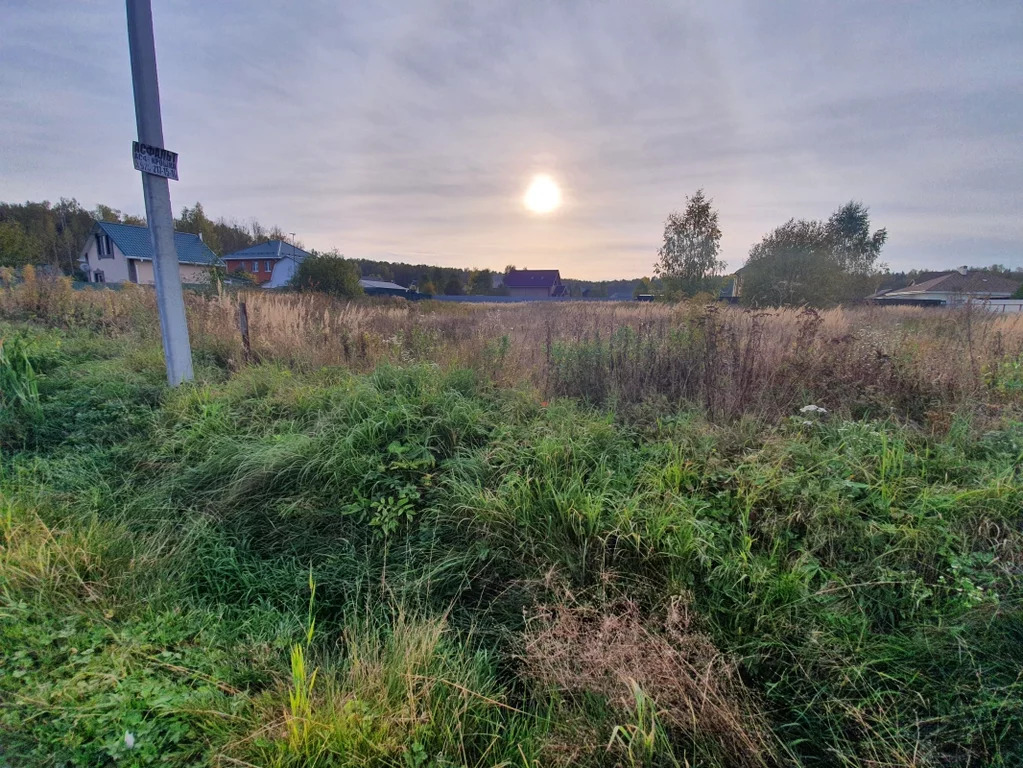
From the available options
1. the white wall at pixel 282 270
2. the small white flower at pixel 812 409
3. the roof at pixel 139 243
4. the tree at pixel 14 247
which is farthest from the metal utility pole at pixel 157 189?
the tree at pixel 14 247

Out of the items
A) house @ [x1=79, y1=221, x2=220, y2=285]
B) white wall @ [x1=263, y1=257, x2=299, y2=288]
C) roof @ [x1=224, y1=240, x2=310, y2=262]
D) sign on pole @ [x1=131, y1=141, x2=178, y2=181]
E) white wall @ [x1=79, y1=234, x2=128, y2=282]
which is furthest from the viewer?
roof @ [x1=224, y1=240, x2=310, y2=262]

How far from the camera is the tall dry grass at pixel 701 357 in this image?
3.86 metres

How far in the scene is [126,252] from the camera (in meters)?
32.1

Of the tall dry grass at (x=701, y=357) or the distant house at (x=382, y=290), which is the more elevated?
the distant house at (x=382, y=290)

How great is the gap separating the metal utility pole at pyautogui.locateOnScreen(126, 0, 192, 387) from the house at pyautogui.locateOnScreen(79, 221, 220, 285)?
32772 mm

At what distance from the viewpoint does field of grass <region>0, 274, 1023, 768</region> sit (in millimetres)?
1523

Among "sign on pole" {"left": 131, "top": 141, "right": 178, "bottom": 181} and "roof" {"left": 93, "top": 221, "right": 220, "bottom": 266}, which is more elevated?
"roof" {"left": 93, "top": 221, "right": 220, "bottom": 266}

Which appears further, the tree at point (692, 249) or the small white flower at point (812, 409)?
the tree at point (692, 249)

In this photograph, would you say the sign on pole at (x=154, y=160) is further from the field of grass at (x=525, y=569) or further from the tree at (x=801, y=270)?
the tree at (x=801, y=270)

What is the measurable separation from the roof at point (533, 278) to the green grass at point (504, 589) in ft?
204

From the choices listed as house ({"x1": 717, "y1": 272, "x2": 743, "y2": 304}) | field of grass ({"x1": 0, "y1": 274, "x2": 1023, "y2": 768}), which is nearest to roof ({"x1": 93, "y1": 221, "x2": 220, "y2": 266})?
field of grass ({"x1": 0, "y1": 274, "x2": 1023, "y2": 768})

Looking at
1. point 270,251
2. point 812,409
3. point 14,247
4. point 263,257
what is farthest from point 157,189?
point 263,257

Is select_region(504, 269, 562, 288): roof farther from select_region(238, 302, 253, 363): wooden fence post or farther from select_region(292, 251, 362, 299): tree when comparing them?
select_region(238, 302, 253, 363): wooden fence post

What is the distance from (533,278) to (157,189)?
205 feet
